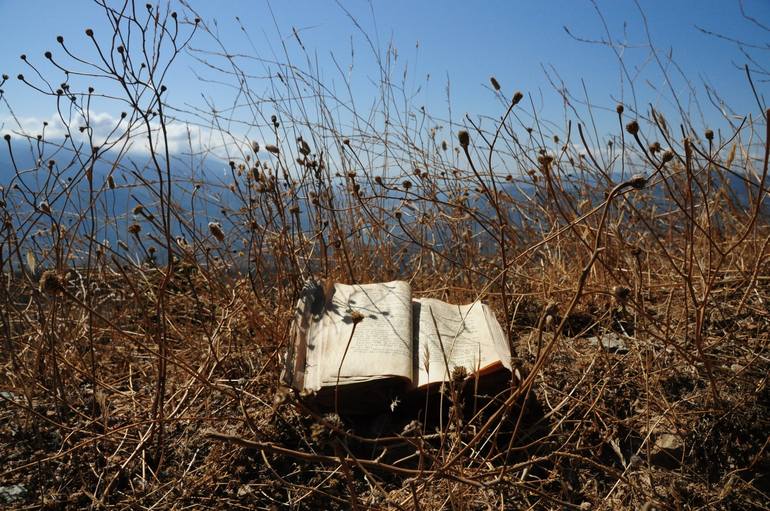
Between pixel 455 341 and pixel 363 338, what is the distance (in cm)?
24

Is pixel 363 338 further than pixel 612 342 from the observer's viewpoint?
No

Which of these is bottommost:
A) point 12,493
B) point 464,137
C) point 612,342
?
point 12,493

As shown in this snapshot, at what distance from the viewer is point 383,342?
136cm

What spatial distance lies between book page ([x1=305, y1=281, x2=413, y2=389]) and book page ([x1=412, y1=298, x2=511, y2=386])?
45mm

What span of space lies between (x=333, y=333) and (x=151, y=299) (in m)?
1.19

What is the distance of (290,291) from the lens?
6.67ft

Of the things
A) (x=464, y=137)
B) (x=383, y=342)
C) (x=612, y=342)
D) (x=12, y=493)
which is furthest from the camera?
(x=612, y=342)

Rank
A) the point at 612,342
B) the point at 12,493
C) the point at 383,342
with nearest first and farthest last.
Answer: the point at 12,493 < the point at 383,342 < the point at 612,342

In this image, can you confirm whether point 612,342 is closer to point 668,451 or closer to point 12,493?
point 668,451

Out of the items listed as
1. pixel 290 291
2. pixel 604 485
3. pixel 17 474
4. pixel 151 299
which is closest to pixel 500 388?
pixel 604 485

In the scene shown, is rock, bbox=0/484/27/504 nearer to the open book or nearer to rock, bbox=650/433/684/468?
the open book

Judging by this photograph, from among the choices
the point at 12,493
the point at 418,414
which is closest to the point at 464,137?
the point at 418,414

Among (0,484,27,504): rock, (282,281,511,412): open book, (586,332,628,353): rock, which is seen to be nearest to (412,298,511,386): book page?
(282,281,511,412): open book

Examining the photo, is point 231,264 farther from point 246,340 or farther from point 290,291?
point 246,340
